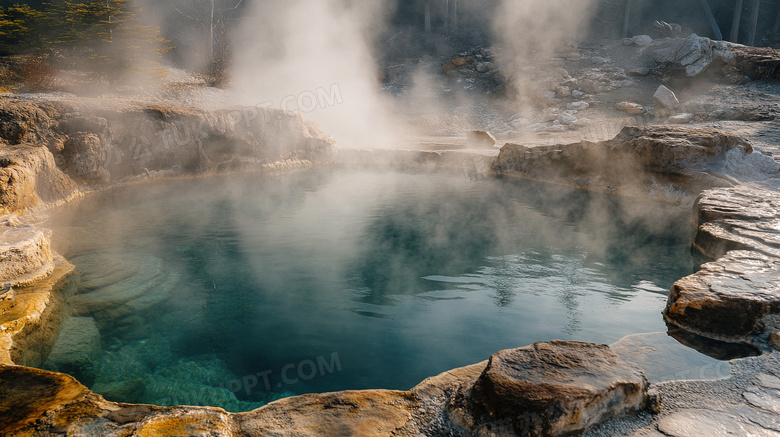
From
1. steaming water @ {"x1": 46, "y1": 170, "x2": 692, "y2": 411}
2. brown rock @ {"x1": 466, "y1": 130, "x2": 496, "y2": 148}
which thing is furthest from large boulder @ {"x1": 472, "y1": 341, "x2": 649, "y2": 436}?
brown rock @ {"x1": 466, "y1": 130, "x2": 496, "y2": 148}

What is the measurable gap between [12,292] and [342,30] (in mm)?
20324

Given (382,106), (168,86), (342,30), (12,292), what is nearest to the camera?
(12,292)

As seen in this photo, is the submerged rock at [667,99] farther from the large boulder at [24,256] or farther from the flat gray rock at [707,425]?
the large boulder at [24,256]

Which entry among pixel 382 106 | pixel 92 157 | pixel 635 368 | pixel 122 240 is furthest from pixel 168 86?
pixel 635 368

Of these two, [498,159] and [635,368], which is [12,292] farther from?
[498,159]

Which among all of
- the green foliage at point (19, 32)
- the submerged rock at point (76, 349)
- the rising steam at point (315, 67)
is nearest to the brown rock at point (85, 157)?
the submerged rock at point (76, 349)

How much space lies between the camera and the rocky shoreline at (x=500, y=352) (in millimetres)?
1831

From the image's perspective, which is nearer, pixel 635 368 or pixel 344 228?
pixel 635 368

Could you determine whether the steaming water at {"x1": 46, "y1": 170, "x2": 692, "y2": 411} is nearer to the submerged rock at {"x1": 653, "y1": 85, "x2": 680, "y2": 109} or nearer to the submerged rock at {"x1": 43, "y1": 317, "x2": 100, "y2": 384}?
the submerged rock at {"x1": 43, "y1": 317, "x2": 100, "y2": 384}

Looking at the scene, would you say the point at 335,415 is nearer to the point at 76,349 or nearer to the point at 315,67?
the point at 76,349

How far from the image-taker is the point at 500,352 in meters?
2.15

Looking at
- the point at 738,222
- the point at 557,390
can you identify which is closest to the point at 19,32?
the point at 557,390

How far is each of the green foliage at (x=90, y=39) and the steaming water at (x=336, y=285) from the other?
6348 mm

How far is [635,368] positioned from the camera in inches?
80.1
